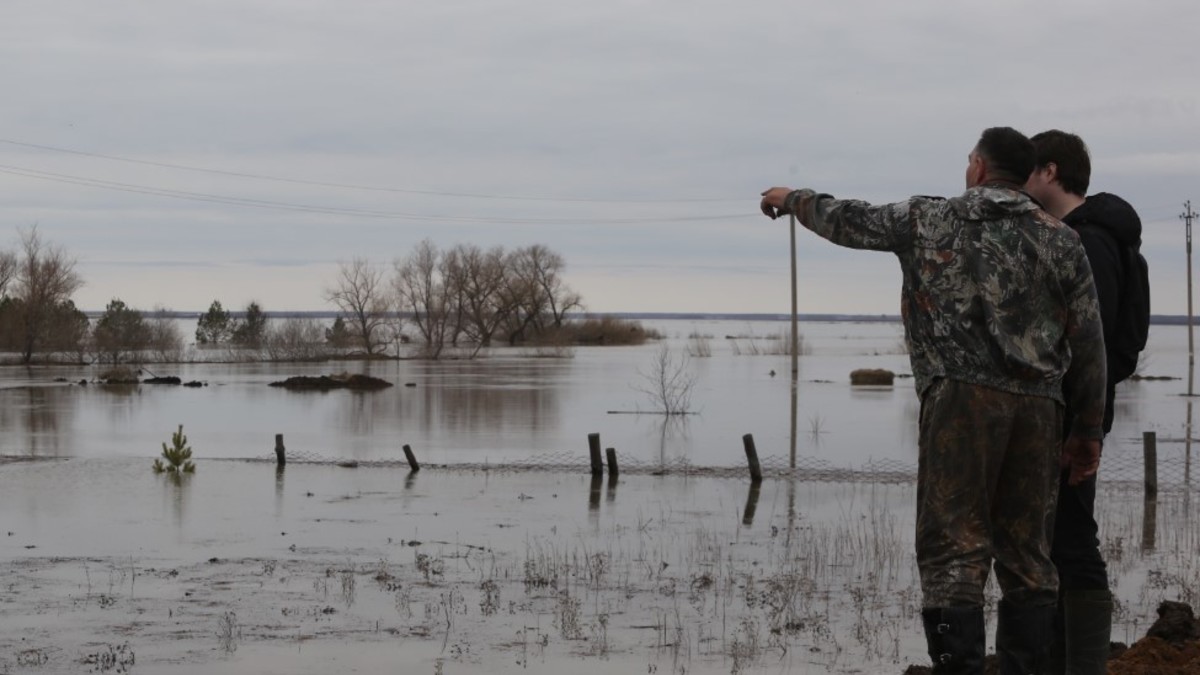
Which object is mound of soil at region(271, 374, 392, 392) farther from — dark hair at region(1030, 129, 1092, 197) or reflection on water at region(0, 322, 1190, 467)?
dark hair at region(1030, 129, 1092, 197)

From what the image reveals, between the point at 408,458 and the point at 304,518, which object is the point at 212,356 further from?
the point at 304,518

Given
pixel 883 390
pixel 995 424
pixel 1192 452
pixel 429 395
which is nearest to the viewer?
pixel 995 424

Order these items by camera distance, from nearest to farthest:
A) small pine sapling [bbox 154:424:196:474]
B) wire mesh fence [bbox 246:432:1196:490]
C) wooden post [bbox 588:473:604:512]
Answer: wooden post [bbox 588:473:604:512]
wire mesh fence [bbox 246:432:1196:490]
small pine sapling [bbox 154:424:196:474]

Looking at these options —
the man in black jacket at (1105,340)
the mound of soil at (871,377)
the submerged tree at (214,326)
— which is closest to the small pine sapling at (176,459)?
the man in black jacket at (1105,340)

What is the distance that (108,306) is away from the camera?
286ft

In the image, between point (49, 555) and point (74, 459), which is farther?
point (74, 459)

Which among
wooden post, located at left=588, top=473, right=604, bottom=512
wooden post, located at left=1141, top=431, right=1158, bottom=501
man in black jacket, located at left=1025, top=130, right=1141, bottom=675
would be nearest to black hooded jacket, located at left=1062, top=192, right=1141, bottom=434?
man in black jacket, located at left=1025, top=130, right=1141, bottom=675

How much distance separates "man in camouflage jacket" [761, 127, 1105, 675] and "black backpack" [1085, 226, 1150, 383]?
60 cm

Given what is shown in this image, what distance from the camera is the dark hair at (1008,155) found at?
503 centimetres

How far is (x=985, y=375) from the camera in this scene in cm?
481

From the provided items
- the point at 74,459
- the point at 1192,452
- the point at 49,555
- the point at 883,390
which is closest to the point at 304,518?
the point at 49,555

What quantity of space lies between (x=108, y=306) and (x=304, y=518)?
7559 centimetres

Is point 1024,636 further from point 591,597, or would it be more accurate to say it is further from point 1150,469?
point 1150,469

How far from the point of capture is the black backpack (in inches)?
216
